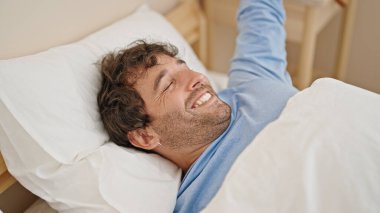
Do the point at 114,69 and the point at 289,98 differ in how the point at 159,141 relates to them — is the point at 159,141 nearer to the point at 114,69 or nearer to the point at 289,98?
the point at 114,69

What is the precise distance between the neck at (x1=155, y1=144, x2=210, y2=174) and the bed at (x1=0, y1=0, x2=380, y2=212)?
0.02 meters

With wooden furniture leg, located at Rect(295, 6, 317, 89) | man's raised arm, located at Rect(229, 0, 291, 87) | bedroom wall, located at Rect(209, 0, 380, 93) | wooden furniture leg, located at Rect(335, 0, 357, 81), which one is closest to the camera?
man's raised arm, located at Rect(229, 0, 291, 87)

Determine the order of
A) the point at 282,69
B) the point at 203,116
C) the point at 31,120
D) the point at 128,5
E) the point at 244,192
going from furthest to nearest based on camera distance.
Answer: the point at 128,5, the point at 282,69, the point at 203,116, the point at 31,120, the point at 244,192

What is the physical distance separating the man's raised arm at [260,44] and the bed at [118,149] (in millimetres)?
247

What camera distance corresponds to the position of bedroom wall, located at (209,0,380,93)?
2.04 metres

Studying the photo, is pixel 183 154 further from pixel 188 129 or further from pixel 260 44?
pixel 260 44

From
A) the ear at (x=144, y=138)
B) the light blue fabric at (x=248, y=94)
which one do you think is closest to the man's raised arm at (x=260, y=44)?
the light blue fabric at (x=248, y=94)

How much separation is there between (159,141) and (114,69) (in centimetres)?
23

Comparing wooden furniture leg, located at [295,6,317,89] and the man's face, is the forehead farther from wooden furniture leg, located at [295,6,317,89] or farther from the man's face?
wooden furniture leg, located at [295,6,317,89]

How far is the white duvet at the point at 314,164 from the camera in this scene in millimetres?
786

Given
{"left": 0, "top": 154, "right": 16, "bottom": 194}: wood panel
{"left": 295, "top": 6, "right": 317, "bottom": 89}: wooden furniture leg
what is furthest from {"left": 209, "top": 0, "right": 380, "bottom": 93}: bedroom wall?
{"left": 0, "top": 154, "right": 16, "bottom": 194}: wood panel

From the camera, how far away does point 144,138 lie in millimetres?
1069

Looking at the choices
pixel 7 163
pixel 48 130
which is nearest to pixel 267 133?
pixel 48 130

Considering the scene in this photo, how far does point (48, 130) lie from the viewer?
944 millimetres
